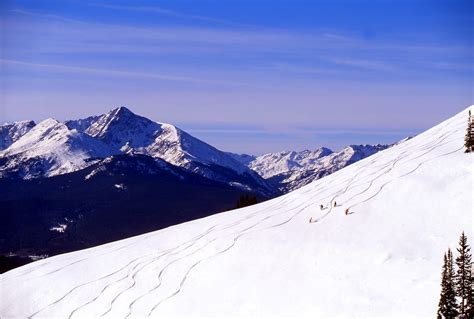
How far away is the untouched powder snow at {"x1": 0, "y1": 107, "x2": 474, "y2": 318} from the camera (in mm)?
51094

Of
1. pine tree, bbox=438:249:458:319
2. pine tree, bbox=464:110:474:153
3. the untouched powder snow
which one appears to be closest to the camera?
pine tree, bbox=438:249:458:319

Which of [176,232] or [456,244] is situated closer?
[456,244]

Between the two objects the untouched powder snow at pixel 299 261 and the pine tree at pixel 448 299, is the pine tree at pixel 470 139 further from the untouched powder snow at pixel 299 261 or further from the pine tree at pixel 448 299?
the pine tree at pixel 448 299

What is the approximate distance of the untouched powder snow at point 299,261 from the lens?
51.1 meters

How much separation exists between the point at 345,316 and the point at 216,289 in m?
13.4

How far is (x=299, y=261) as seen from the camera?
58.1 metres

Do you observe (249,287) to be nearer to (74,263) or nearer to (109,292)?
(109,292)

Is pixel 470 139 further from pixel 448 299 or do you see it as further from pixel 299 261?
pixel 448 299

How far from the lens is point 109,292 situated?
61438 mm

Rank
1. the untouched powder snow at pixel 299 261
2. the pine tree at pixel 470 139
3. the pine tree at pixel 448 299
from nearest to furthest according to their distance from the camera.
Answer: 1. the pine tree at pixel 448 299
2. the untouched powder snow at pixel 299 261
3. the pine tree at pixel 470 139

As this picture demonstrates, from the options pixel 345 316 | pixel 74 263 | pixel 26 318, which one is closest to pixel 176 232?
pixel 74 263

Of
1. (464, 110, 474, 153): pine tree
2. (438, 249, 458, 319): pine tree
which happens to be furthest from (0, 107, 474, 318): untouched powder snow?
(438, 249, 458, 319): pine tree

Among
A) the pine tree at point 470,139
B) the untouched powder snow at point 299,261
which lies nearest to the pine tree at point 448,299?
the untouched powder snow at point 299,261

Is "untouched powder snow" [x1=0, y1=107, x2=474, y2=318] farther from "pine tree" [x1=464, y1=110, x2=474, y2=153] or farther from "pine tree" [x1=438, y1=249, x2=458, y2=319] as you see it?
"pine tree" [x1=438, y1=249, x2=458, y2=319]
